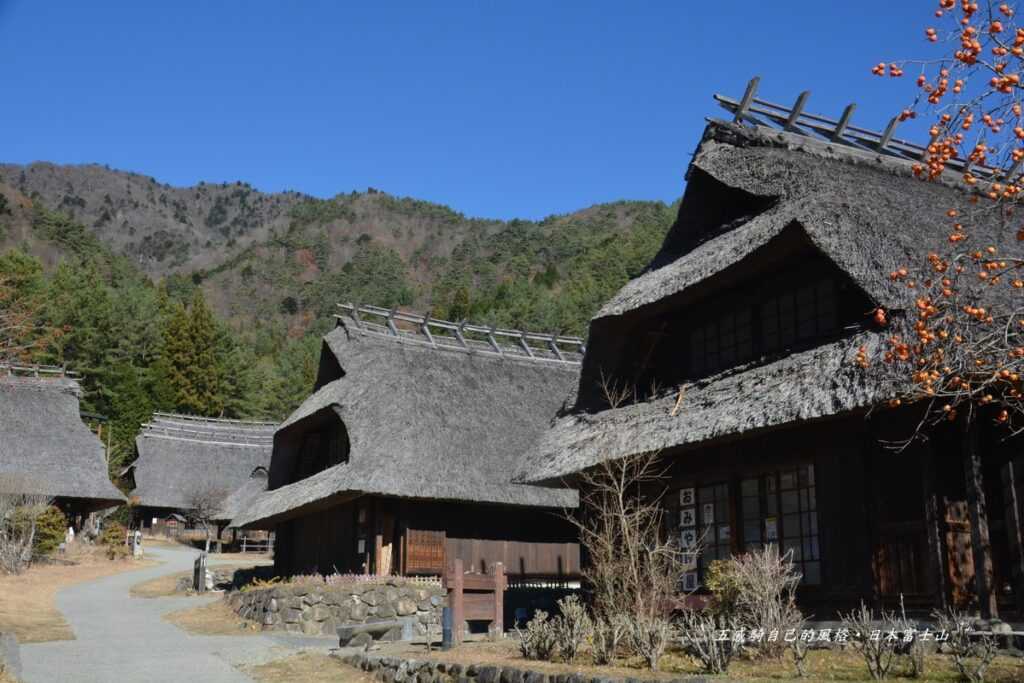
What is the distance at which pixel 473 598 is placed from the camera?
15977 millimetres

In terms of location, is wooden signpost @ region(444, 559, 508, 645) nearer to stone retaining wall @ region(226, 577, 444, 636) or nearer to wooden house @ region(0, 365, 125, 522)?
stone retaining wall @ region(226, 577, 444, 636)

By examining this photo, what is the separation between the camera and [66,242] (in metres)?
110

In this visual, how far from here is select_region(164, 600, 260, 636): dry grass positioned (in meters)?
21.5

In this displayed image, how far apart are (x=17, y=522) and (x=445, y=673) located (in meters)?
25.8

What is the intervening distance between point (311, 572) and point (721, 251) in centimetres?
1841

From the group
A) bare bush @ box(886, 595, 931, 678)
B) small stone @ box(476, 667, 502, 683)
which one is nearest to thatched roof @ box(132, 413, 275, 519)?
small stone @ box(476, 667, 502, 683)

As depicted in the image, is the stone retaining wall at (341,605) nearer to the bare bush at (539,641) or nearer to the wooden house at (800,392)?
the wooden house at (800,392)

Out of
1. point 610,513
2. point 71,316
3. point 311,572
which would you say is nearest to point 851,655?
point 610,513

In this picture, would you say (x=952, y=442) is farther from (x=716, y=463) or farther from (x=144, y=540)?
(x=144, y=540)

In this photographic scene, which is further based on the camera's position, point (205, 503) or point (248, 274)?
point (248, 274)

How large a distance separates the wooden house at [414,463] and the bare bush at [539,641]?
11.5m

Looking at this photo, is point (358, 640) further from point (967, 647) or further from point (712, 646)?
point (967, 647)

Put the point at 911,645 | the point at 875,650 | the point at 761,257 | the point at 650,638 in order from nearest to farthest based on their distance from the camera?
the point at 875,650 < the point at 911,645 < the point at 650,638 < the point at 761,257

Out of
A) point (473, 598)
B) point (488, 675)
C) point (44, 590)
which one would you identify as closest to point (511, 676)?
point (488, 675)
